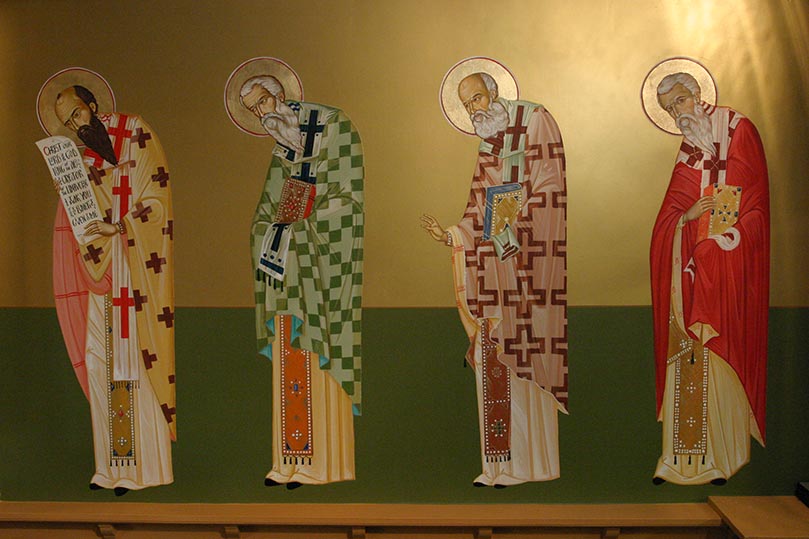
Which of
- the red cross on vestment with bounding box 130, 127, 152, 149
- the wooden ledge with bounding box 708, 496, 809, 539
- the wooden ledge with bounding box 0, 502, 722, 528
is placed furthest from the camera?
the red cross on vestment with bounding box 130, 127, 152, 149

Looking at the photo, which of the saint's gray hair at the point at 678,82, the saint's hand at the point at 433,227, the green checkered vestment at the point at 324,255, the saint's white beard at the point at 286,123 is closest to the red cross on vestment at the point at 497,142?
the saint's hand at the point at 433,227

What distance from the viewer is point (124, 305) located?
334 cm

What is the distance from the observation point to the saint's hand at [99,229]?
→ 334 centimetres

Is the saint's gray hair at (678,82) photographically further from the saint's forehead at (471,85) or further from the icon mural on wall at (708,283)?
the saint's forehead at (471,85)

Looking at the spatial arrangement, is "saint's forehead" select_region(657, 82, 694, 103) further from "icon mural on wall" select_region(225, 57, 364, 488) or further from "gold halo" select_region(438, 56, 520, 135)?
"icon mural on wall" select_region(225, 57, 364, 488)

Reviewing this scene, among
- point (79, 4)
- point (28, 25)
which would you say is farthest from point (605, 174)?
point (28, 25)

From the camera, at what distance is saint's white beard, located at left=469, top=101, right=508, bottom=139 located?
3.22 m

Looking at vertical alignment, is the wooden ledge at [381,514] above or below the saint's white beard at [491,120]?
below

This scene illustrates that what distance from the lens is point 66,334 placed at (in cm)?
337

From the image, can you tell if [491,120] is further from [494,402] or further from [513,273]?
[494,402]

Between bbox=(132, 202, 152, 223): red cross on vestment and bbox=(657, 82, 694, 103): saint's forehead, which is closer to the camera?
bbox=(657, 82, 694, 103): saint's forehead

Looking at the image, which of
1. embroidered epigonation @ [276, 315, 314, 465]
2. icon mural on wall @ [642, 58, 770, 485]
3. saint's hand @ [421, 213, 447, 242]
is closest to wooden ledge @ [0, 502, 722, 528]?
icon mural on wall @ [642, 58, 770, 485]

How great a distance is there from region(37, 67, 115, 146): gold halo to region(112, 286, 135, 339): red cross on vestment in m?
0.81

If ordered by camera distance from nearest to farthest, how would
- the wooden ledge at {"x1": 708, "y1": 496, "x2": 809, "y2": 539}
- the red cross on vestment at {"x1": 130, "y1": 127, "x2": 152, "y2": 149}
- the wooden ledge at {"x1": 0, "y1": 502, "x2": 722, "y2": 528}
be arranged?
the wooden ledge at {"x1": 708, "y1": 496, "x2": 809, "y2": 539} < the wooden ledge at {"x1": 0, "y1": 502, "x2": 722, "y2": 528} < the red cross on vestment at {"x1": 130, "y1": 127, "x2": 152, "y2": 149}
